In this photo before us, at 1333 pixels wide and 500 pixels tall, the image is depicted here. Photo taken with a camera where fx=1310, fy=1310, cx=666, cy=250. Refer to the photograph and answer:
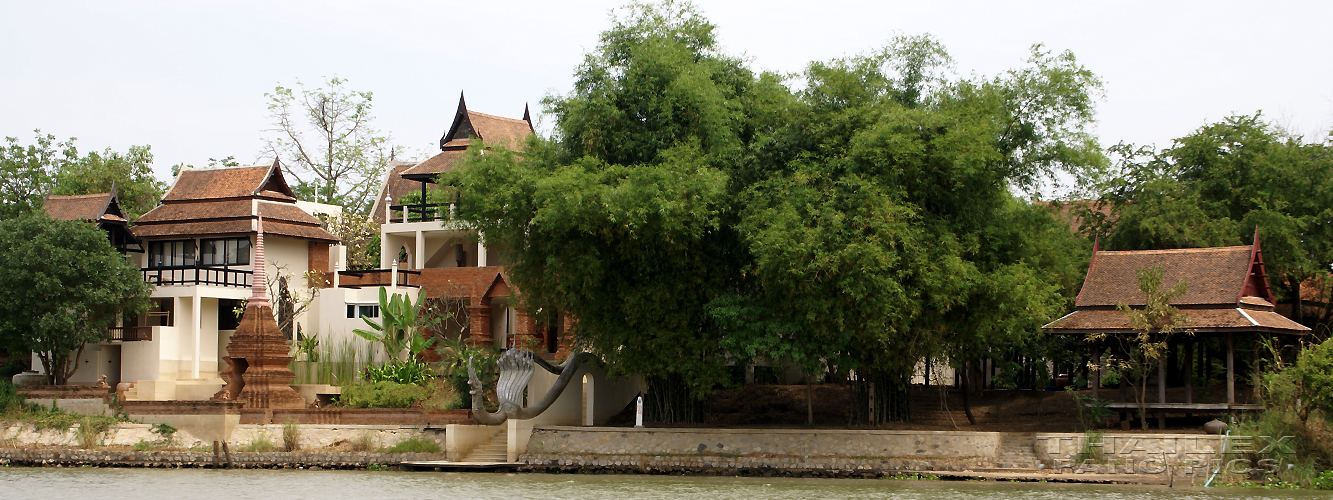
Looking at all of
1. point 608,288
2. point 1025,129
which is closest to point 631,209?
point 608,288

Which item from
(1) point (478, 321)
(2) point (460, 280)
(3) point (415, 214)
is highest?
(3) point (415, 214)

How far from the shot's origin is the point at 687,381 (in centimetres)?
2838

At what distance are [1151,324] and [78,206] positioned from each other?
29063 mm

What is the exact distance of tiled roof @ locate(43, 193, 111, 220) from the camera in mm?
37031

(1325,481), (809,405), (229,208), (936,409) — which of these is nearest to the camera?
(1325,481)

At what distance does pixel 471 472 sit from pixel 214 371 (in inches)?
485

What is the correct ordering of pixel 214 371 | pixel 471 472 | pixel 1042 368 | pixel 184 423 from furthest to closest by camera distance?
1. pixel 214 371
2. pixel 1042 368
3. pixel 184 423
4. pixel 471 472

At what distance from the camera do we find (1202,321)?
1027 inches

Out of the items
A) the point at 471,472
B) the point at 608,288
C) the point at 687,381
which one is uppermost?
the point at 608,288

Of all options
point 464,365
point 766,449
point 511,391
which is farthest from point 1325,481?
point 464,365

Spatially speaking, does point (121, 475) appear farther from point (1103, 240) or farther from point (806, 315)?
point (1103, 240)

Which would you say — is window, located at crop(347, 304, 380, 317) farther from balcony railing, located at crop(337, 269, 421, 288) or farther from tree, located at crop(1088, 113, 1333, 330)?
tree, located at crop(1088, 113, 1333, 330)

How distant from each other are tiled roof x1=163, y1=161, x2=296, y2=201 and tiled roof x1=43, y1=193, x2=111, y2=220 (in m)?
2.38

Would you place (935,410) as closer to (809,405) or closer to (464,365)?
(809,405)
